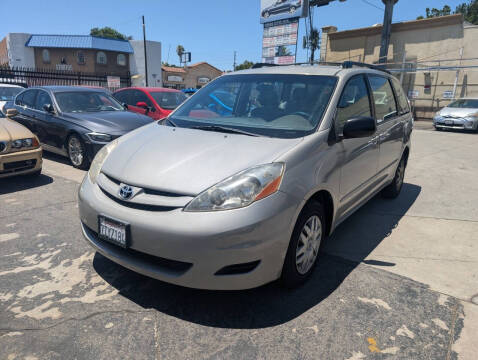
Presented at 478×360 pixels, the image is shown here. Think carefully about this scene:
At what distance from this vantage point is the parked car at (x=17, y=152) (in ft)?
16.3

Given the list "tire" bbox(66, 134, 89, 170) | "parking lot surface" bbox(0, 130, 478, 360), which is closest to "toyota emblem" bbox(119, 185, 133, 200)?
"parking lot surface" bbox(0, 130, 478, 360)

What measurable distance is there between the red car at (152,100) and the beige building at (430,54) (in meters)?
13.7

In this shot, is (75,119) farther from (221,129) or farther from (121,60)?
(121,60)

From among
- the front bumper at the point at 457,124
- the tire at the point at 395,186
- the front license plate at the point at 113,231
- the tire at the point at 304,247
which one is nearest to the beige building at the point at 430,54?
the front bumper at the point at 457,124

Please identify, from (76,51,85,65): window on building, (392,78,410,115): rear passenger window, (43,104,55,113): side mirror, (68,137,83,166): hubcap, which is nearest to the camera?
(392,78,410,115): rear passenger window

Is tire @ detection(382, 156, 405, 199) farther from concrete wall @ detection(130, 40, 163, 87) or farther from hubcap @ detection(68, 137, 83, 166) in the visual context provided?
concrete wall @ detection(130, 40, 163, 87)

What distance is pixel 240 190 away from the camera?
2254mm

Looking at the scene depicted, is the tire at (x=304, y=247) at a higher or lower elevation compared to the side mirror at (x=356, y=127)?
lower

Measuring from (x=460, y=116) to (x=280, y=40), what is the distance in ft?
30.9

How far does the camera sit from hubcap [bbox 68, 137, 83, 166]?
6281 millimetres

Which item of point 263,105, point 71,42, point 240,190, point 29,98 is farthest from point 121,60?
point 240,190

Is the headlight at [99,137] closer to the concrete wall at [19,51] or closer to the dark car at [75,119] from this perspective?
the dark car at [75,119]

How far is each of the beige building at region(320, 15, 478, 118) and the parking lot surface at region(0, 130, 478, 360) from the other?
58.5 ft

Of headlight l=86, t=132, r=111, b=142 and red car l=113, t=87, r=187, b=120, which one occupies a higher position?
red car l=113, t=87, r=187, b=120
